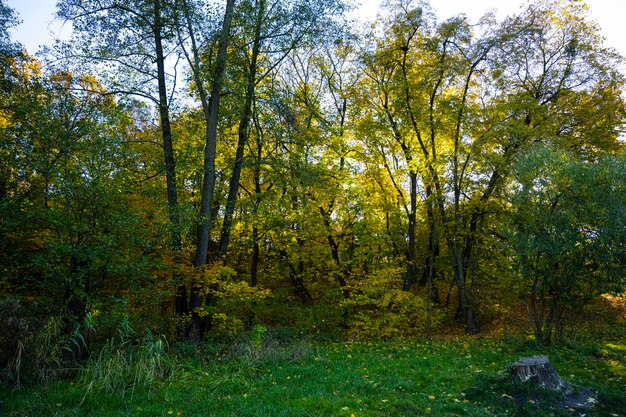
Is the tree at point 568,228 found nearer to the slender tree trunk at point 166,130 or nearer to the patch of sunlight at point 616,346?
the patch of sunlight at point 616,346

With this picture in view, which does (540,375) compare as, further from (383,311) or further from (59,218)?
(59,218)

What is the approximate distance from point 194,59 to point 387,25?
848cm

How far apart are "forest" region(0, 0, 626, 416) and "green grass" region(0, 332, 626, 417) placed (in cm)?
95

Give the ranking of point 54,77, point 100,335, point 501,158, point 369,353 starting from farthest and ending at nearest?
point 501,158, point 54,77, point 369,353, point 100,335

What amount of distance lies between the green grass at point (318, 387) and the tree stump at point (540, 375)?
0.27 meters

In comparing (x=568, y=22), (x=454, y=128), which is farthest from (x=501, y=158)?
(x=568, y=22)

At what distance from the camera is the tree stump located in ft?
19.9

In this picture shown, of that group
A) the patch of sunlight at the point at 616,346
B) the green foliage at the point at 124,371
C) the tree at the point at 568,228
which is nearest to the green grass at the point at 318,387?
the green foliage at the point at 124,371

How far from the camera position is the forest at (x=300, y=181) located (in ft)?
23.6

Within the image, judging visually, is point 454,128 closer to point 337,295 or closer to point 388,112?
point 388,112

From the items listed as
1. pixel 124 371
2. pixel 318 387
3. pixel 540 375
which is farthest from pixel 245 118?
pixel 540 375

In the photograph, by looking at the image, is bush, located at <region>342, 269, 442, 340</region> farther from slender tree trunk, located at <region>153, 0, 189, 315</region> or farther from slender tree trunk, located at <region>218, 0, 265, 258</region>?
slender tree trunk, located at <region>153, 0, 189, 315</region>

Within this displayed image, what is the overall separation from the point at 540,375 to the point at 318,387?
11.5 ft

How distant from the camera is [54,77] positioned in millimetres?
10289
